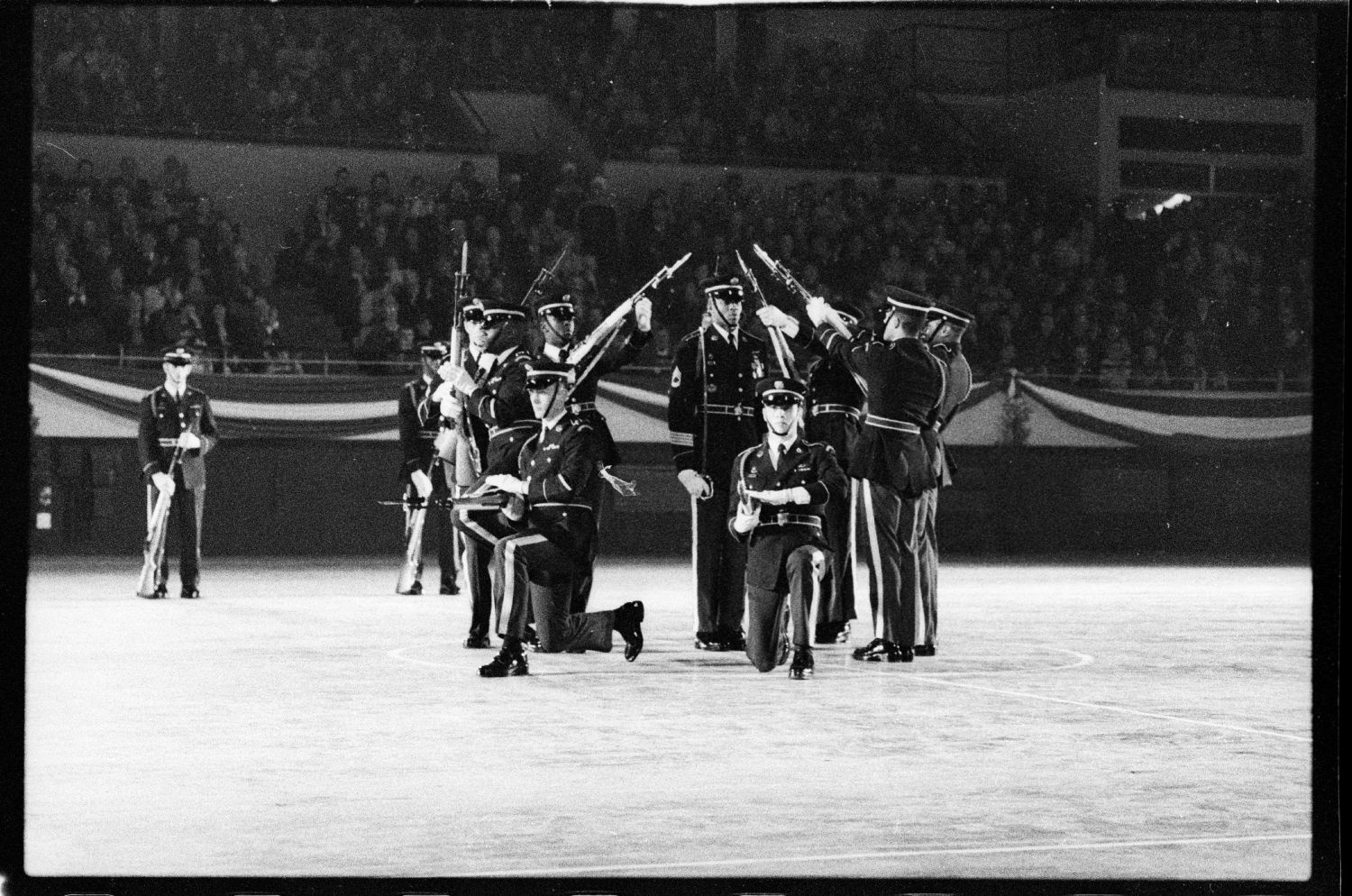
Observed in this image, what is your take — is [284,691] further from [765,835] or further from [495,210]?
[495,210]

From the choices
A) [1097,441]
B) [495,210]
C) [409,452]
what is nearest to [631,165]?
[495,210]

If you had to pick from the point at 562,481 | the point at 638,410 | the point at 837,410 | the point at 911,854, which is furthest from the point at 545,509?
the point at 638,410

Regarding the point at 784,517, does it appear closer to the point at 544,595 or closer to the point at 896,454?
the point at 896,454

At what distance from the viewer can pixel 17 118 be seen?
479 cm

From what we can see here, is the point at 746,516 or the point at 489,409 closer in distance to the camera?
the point at 746,516

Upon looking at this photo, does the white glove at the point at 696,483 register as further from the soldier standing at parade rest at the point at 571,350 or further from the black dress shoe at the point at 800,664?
the black dress shoe at the point at 800,664

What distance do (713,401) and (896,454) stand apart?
915 mm

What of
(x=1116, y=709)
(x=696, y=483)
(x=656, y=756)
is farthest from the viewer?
(x=696, y=483)

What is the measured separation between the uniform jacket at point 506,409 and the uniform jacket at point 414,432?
3.80 metres

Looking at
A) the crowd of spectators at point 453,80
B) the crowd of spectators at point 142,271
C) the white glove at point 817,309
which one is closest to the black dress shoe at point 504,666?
the white glove at point 817,309

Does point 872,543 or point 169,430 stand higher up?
point 169,430

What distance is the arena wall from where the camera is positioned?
14.8 metres

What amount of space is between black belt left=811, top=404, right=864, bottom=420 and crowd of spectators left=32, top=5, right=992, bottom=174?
9736 mm

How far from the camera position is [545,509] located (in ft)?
24.9
